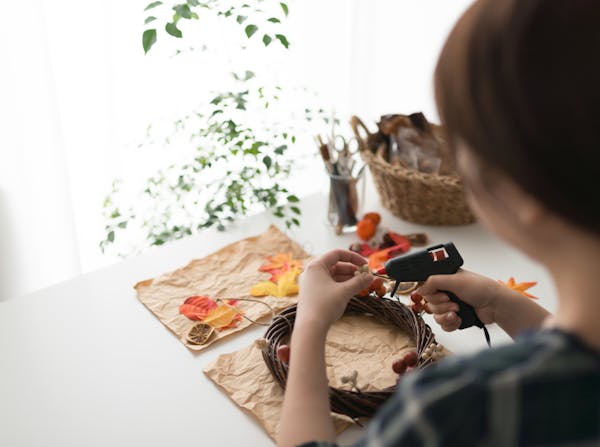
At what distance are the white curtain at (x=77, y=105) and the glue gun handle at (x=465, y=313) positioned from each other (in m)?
0.63

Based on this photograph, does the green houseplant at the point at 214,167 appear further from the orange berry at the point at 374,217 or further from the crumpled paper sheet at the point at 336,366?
the crumpled paper sheet at the point at 336,366

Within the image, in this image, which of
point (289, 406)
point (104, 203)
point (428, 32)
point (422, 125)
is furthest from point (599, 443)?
point (428, 32)

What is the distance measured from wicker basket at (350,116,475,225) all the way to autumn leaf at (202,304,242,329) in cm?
Result: 42

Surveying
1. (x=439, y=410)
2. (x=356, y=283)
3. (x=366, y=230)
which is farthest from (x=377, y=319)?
(x=439, y=410)

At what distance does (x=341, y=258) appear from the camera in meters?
0.93

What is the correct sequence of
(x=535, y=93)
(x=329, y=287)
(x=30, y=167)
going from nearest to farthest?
(x=535, y=93), (x=329, y=287), (x=30, y=167)

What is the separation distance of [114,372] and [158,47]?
91 centimetres

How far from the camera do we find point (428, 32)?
200 centimetres

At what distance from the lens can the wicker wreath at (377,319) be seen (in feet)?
2.70

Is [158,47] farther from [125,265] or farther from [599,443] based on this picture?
[599,443]

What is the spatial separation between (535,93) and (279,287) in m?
0.72

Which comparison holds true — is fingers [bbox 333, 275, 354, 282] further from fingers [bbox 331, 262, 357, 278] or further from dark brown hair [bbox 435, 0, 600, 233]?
dark brown hair [bbox 435, 0, 600, 233]

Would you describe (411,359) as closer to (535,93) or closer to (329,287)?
(329,287)

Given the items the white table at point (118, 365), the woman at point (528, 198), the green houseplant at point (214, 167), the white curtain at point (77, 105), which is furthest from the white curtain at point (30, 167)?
the woman at point (528, 198)
